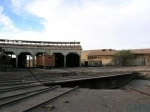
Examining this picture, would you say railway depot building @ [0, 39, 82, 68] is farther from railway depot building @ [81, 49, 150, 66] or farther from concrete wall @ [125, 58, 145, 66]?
concrete wall @ [125, 58, 145, 66]

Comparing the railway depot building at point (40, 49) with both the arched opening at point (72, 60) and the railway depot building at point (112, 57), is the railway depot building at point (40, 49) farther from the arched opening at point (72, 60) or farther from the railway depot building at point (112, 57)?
the railway depot building at point (112, 57)

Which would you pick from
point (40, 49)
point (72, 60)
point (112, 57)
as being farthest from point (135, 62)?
point (40, 49)

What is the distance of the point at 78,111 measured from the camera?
346 inches

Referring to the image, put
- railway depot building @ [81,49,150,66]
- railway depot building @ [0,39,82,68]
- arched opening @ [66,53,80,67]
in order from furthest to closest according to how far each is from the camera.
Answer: arched opening @ [66,53,80,67] < railway depot building @ [81,49,150,66] < railway depot building @ [0,39,82,68]

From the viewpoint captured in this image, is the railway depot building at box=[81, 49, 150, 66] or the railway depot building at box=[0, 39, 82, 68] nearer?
the railway depot building at box=[0, 39, 82, 68]

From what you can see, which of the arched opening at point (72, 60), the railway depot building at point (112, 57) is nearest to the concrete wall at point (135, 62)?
the railway depot building at point (112, 57)

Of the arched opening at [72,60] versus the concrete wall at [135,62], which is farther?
the arched opening at [72,60]

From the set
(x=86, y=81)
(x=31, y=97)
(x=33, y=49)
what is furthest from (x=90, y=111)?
(x=33, y=49)

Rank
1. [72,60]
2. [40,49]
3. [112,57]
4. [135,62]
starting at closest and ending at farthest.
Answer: [40,49] → [135,62] → [72,60] → [112,57]

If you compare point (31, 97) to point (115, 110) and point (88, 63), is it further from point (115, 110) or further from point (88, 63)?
point (88, 63)

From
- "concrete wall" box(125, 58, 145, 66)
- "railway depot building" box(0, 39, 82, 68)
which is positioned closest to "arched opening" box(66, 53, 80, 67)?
"railway depot building" box(0, 39, 82, 68)

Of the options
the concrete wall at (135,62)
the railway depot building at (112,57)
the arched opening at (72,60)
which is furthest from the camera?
the arched opening at (72,60)

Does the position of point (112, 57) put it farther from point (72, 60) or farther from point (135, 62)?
point (72, 60)

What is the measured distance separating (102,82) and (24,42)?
2614 cm
